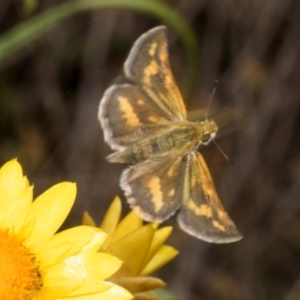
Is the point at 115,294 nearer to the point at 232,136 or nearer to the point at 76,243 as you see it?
the point at 76,243

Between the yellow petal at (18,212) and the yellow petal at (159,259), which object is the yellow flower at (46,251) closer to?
the yellow petal at (18,212)

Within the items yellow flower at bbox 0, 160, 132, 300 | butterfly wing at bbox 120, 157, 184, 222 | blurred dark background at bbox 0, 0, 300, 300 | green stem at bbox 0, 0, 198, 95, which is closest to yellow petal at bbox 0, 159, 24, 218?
yellow flower at bbox 0, 160, 132, 300

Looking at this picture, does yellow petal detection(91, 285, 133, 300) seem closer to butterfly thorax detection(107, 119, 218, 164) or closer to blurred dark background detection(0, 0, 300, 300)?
butterfly thorax detection(107, 119, 218, 164)

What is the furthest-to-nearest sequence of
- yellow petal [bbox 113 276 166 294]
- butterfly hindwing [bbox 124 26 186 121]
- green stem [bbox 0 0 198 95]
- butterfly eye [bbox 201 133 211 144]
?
green stem [bbox 0 0 198 95], butterfly hindwing [bbox 124 26 186 121], butterfly eye [bbox 201 133 211 144], yellow petal [bbox 113 276 166 294]

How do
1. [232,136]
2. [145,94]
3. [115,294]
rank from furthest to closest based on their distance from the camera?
1. [232,136]
2. [145,94]
3. [115,294]

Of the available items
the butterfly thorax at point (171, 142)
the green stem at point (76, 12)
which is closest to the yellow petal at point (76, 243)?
the butterfly thorax at point (171, 142)

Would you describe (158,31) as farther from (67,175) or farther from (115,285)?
(67,175)

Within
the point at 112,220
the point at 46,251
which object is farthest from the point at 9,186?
→ the point at 112,220
